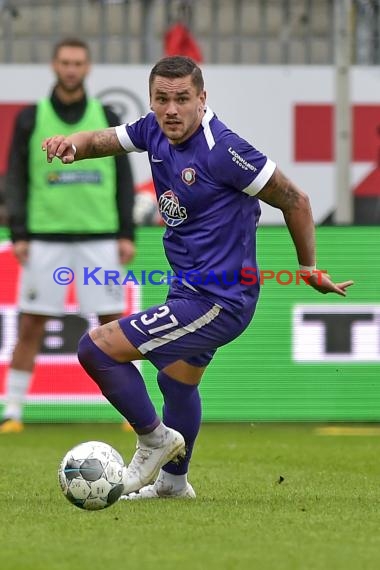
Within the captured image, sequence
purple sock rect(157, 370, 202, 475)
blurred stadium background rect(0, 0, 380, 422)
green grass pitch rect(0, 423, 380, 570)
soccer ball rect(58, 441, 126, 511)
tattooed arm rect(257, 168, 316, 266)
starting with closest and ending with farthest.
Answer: green grass pitch rect(0, 423, 380, 570), soccer ball rect(58, 441, 126, 511), tattooed arm rect(257, 168, 316, 266), purple sock rect(157, 370, 202, 475), blurred stadium background rect(0, 0, 380, 422)

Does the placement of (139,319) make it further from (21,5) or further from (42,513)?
(21,5)

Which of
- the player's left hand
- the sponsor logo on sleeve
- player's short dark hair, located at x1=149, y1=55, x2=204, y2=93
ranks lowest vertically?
the player's left hand

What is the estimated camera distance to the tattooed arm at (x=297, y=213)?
6445mm

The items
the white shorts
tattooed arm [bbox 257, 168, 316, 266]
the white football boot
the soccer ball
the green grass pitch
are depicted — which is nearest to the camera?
the green grass pitch

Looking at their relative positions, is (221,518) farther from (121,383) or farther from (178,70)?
(178,70)

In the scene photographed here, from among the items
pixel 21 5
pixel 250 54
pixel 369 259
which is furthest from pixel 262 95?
pixel 369 259

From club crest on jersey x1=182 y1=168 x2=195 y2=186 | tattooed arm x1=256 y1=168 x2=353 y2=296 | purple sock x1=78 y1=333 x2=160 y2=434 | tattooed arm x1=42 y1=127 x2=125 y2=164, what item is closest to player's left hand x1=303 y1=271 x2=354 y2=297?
tattooed arm x1=256 y1=168 x2=353 y2=296

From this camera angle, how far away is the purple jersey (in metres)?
6.51

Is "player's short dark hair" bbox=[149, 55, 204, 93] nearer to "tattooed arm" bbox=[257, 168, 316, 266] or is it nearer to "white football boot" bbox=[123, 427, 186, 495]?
"tattooed arm" bbox=[257, 168, 316, 266]

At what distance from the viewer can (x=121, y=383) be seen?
6621 millimetres

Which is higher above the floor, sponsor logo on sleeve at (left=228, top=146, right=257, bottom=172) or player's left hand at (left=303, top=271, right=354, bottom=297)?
sponsor logo on sleeve at (left=228, top=146, right=257, bottom=172)

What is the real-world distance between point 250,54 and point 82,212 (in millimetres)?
5347

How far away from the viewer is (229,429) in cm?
1089

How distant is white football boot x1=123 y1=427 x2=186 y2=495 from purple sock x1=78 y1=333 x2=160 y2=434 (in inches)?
3.6
